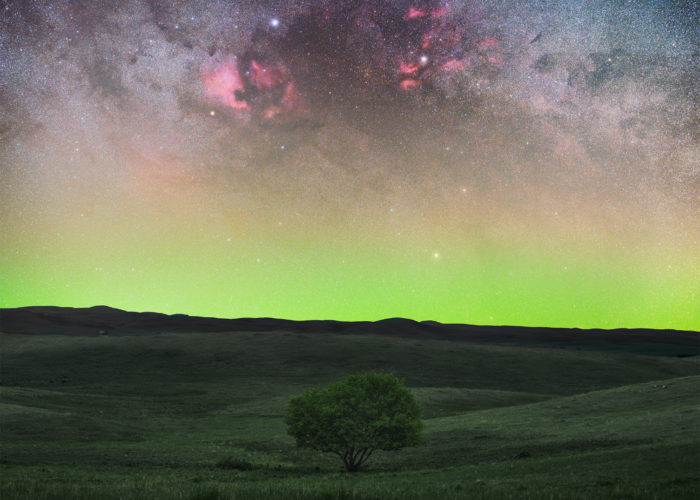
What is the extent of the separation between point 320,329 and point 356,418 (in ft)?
472

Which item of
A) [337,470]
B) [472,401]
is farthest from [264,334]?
[337,470]

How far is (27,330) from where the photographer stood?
15550 centimetres

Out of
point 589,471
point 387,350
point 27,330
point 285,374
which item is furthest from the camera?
point 27,330

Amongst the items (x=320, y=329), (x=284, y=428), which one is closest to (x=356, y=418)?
(x=284, y=428)

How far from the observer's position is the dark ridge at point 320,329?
536ft

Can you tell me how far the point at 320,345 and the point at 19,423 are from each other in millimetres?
84468

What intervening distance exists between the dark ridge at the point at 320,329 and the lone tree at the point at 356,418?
128066mm

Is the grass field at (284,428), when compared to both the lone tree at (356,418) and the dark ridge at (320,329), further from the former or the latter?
the dark ridge at (320,329)

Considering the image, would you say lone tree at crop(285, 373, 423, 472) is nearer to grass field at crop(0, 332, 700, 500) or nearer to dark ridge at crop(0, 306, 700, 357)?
grass field at crop(0, 332, 700, 500)

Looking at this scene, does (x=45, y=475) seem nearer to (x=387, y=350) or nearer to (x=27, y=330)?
(x=387, y=350)

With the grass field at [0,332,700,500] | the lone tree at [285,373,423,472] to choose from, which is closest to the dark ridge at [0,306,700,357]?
the grass field at [0,332,700,500]

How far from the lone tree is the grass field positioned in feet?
5.31

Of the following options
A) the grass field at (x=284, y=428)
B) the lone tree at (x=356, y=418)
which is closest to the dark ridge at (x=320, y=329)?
the grass field at (x=284, y=428)

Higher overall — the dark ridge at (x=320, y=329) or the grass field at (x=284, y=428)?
the dark ridge at (x=320, y=329)
